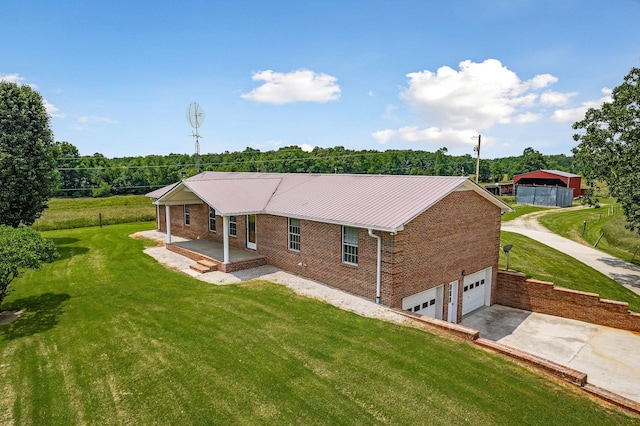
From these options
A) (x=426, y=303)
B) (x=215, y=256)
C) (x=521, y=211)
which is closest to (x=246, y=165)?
(x=521, y=211)

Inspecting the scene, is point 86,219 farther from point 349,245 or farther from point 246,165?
point 246,165

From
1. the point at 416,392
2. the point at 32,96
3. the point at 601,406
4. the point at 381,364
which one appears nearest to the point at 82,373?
the point at 381,364

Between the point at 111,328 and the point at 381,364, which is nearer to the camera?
the point at 381,364

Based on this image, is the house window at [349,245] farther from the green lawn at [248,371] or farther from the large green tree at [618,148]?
the large green tree at [618,148]

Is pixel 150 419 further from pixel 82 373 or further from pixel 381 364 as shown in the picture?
pixel 381 364

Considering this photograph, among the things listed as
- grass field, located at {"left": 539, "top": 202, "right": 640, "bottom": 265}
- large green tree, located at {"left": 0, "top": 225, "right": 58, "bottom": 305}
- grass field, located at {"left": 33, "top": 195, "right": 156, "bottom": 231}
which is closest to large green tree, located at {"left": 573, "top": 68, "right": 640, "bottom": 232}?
grass field, located at {"left": 539, "top": 202, "right": 640, "bottom": 265}

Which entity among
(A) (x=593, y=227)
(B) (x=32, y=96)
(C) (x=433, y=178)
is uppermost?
(B) (x=32, y=96)
